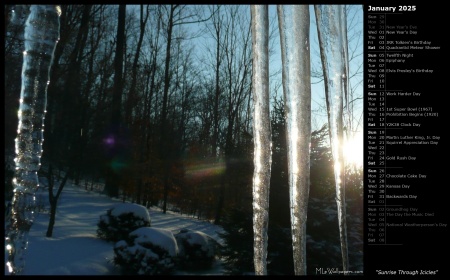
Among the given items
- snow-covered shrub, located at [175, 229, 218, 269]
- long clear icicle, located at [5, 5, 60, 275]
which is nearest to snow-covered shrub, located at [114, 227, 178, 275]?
snow-covered shrub, located at [175, 229, 218, 269]

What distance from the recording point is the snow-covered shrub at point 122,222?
27.6 feet

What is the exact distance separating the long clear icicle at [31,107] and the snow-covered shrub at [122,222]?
6.70m

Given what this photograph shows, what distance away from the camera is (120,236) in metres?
8.36

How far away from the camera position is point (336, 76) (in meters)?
2.08

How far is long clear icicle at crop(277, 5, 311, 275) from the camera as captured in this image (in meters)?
1.82

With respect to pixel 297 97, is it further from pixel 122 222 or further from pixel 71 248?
pixel 122 222

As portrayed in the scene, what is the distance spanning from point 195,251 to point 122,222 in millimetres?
1922

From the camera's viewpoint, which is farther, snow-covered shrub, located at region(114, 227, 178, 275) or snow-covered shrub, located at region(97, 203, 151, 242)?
snow-covered shrub, located at region(97, 203, 151, 242)

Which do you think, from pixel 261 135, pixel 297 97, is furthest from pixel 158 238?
pixel 297 97

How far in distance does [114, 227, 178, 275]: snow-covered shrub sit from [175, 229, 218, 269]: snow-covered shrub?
0.55 meters

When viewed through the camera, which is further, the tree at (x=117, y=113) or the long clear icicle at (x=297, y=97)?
the tree at (x=117, y=113)

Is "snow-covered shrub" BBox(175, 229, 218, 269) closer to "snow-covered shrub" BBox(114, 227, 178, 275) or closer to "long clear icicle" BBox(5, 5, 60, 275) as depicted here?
"snow-covered shrub" BBox(114, 227, 178, 275)

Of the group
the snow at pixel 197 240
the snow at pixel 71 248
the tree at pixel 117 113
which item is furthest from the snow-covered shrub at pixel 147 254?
the tree at pixel 117 113

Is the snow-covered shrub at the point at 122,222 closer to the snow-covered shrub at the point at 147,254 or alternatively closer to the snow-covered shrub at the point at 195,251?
the snow-covered shrub at the point at 195,251
